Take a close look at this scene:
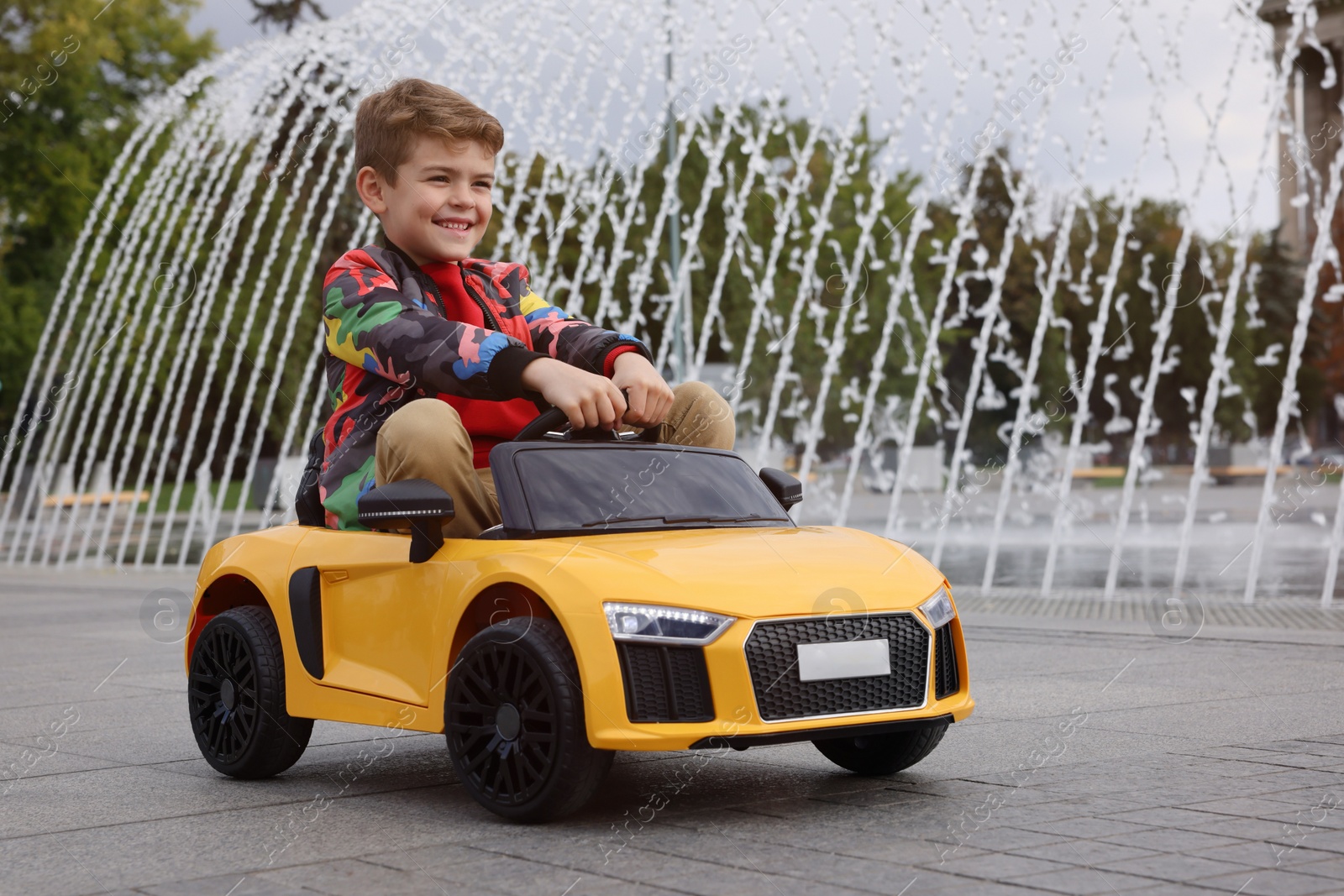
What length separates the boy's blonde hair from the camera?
5.54 metres

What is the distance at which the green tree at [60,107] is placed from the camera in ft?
94.5

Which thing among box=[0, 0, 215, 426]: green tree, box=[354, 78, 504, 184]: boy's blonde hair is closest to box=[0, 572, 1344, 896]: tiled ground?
box=[354, 78, 504, 184]: boy's blonde hair

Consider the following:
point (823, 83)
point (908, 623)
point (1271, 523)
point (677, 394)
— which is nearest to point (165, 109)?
point (823, 83)

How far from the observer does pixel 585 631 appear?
440cm

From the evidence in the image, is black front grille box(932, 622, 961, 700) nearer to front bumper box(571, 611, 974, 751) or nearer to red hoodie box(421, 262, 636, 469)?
front bumper box(571, 611, 974, 751)

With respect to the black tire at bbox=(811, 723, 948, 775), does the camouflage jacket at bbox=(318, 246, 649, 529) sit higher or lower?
higher

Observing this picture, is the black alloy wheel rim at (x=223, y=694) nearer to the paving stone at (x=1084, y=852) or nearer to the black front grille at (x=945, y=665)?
the black front grille at (x=945, y=665)

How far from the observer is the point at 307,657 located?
5.33 m

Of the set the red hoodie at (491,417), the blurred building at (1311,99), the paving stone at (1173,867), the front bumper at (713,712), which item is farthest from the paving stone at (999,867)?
the blurred building at (1311,99)

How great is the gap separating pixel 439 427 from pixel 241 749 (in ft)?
4.53

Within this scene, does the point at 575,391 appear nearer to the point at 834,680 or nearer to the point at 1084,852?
the point at 834,680

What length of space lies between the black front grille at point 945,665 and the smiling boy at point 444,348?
111 centimetres

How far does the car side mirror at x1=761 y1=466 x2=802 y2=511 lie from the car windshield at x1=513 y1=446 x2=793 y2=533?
168 millimetres

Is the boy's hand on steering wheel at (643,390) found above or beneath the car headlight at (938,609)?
above
